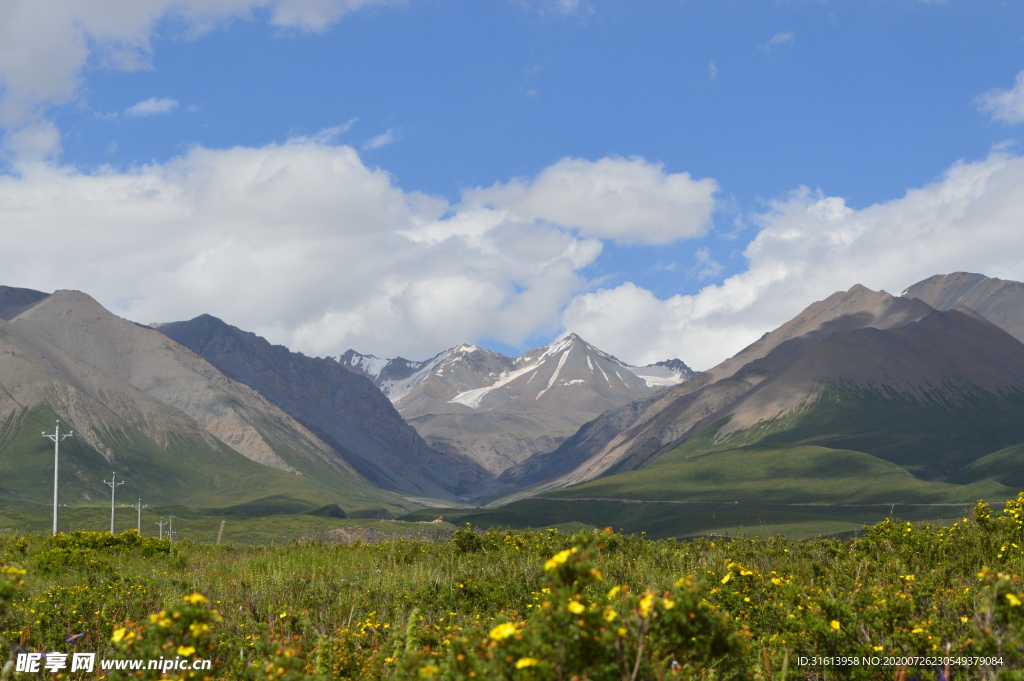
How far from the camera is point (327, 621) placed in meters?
14.4

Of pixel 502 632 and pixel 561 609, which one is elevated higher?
pixel 561 609

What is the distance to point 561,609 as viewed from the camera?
7.45 metres

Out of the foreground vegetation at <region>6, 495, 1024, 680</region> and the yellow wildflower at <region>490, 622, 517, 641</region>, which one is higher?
the yellow wildflower at <region>490, 622, 517, 641</region>

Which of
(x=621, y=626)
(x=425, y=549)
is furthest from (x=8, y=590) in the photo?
(x=425, y=549)

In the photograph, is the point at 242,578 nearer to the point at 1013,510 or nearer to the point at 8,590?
the point at 8,590

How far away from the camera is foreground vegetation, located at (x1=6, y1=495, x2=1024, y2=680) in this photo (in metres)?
7.97

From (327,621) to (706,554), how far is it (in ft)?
31.4

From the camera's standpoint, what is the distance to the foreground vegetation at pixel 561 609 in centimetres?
797

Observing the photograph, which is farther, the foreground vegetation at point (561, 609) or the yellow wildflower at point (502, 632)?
the foreground vegetation at point (561, 609)

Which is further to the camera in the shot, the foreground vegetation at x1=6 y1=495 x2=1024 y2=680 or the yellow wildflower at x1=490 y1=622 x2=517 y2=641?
the foreground vegetation at x1=6 y1=495 x2=1024 y2=680

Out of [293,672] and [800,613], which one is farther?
[800,613]

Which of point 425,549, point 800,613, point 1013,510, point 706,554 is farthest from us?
point 425,549

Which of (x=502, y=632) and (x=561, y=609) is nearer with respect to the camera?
(x=502, y=632)

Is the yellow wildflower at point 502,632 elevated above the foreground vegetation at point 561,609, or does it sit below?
above
